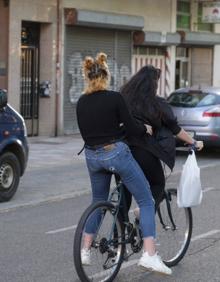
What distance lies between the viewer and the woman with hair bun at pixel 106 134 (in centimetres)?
562

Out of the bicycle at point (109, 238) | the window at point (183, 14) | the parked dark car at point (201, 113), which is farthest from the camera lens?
the window at point (183, 14)

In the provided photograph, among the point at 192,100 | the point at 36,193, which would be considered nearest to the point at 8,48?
the point at 192,100

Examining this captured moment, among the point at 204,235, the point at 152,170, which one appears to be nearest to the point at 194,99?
the point at 204,235

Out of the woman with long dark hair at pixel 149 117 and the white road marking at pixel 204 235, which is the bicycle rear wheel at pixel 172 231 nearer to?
the woman with long dark hair at pixel 149 117

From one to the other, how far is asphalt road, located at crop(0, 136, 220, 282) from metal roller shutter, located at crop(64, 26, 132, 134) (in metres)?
6.72

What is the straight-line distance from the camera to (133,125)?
563cm

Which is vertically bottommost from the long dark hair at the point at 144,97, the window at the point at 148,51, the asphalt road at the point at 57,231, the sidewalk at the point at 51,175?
the sidewalk at the point at 51,175

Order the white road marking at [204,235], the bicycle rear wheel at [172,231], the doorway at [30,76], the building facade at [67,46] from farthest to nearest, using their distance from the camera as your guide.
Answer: the doorway at [30,76] < the building facade at [67,46] < the white road marking at [204,235] < the bicycle rear wheel at [172,231]

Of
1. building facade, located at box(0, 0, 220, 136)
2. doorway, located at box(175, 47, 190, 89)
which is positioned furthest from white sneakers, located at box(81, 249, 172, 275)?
doorway, located at box(175, 47, 190, 89)

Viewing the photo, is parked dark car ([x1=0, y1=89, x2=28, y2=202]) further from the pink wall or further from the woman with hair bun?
the pink wall

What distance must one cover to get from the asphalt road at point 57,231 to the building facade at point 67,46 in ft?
18.4

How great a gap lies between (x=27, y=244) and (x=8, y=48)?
36.1 ft

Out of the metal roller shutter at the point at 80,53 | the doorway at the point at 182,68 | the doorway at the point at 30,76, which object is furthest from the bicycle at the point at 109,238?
the doorway at the point at 182,68

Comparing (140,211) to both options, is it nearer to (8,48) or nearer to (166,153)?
(166,153)
